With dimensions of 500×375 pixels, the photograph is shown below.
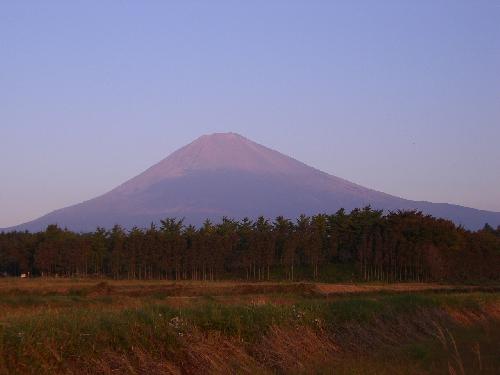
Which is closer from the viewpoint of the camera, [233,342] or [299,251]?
[233,342]

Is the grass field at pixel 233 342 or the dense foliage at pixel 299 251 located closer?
the grass field at pixel 233 342

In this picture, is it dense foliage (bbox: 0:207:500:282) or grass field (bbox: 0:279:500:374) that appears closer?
grass field (bbox: 0:279:500:374)

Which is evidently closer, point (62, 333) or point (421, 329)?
point (62, 333)

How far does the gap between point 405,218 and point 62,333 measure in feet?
175

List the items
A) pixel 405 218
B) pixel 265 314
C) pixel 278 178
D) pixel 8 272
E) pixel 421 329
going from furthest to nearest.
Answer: pixel 278 178
pixel 8 272
pixel 405 218
pixel 421 329
pixel 265 314

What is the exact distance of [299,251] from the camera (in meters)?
61.0

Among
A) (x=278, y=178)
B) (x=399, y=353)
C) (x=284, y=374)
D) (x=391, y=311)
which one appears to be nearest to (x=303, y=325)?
(x=399, y=353)

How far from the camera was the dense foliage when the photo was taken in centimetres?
→ 5728

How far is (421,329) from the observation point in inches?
582

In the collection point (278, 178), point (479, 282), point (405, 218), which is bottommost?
point (479, 282)

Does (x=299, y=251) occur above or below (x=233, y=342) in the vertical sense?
above

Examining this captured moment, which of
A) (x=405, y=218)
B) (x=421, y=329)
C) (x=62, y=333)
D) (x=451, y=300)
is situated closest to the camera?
(x=62, y=333)

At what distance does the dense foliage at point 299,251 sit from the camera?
57.3m

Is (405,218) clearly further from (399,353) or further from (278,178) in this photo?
(278,178)
